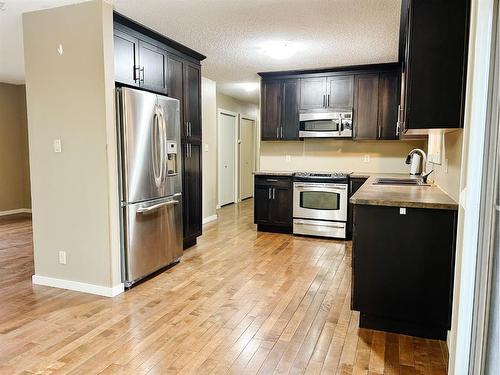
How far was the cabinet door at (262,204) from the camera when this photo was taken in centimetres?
555

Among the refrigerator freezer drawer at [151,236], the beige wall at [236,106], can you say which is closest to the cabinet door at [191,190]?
the refrigerator freezer drawer at [151,236]

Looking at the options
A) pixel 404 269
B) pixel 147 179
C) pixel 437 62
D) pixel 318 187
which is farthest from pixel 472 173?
pixel 318 187

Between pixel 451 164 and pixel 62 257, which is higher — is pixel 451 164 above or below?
above

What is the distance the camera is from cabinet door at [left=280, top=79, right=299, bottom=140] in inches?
221

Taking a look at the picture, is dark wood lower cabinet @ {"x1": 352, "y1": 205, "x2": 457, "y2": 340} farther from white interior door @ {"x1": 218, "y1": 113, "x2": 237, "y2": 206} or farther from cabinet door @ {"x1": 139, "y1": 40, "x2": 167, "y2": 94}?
white interior door @ {"x1": 218, "y1": 113, "x2": 237, "y2": 206}

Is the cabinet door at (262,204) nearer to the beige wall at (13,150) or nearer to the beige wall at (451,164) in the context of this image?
the beige wall at (451,164)

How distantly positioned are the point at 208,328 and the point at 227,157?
5.66 metres

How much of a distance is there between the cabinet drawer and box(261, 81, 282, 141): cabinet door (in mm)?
705

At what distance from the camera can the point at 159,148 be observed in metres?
3.48

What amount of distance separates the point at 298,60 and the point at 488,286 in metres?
3.99

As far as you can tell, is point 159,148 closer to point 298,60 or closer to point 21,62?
point 298,60

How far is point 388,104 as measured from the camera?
522 cm

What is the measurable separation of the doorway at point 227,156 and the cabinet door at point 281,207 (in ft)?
7.79

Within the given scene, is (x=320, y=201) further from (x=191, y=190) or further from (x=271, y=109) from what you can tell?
(x=191, y=190)
